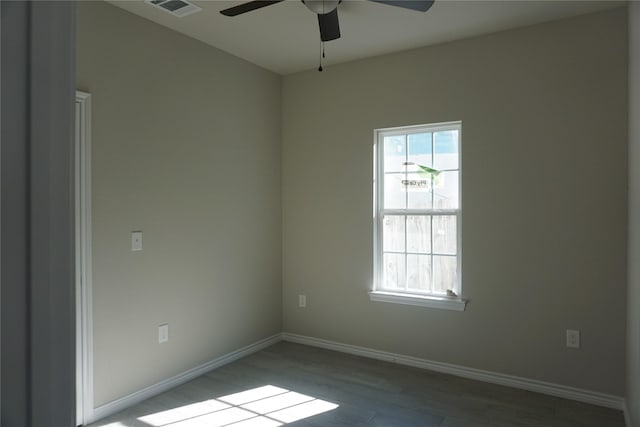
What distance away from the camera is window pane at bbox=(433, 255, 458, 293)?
143 inches

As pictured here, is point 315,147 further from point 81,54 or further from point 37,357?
point 37,357

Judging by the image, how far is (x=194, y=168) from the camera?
3.53 meters

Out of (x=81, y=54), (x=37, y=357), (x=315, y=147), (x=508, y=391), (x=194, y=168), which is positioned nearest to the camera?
(x=37, y=357)

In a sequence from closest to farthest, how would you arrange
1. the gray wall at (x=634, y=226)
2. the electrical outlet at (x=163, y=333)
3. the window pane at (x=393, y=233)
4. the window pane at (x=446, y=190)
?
the gray wall at (x=634, y=226)
the electrical outlet at (x=163, y=333)
the window pane at (x=446, y=190)
the window pane at (x=393, y=233)

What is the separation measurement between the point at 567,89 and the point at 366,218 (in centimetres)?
190

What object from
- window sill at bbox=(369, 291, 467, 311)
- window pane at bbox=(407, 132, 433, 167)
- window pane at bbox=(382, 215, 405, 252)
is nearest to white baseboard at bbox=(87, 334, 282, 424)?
window sill at bbox=(369, 291, 467, 311)

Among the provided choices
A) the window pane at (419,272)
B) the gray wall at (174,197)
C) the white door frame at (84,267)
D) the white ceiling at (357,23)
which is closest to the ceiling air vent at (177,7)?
the white ceiling at (357,23)

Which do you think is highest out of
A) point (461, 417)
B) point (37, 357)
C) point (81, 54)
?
point (81, 54)

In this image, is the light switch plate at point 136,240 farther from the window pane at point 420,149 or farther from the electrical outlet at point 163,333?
the window pane at point 420,149

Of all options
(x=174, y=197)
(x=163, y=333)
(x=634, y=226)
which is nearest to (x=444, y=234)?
(x=634, y=226)

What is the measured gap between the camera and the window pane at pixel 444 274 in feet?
11.9

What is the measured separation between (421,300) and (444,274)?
0.99ft

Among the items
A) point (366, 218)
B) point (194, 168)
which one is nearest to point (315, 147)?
point (366, 218)

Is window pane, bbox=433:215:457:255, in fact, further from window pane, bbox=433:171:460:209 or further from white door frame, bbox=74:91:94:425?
white door frame, bbox=74:91:94:425
